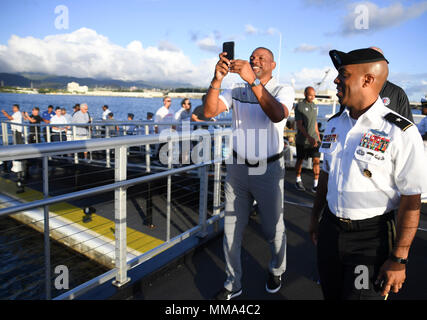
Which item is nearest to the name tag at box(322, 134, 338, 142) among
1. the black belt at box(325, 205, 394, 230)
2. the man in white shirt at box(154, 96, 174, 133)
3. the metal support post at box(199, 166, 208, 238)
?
the black belt at box(325, 205, 394, 230)

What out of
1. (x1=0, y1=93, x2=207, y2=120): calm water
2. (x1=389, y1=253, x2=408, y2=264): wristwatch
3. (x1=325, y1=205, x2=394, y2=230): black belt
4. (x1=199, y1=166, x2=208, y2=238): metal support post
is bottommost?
(x1=199, y1=166, x2=208, y2=238): metal support post

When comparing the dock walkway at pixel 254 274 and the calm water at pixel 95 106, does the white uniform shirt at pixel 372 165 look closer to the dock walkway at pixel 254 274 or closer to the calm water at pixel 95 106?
the dock walkway at pixel 254 274

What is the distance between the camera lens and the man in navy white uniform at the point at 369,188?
127 centimetres

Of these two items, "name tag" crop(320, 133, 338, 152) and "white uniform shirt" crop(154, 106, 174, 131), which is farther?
"white uniform shirt" crop(154, 106, 174, 131)

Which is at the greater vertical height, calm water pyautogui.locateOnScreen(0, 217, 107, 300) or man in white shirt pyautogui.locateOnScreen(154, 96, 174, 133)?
man in white shirt pyautogui.locateOnScreen(154, 96, 174, 133)

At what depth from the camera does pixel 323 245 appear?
1.55 metres

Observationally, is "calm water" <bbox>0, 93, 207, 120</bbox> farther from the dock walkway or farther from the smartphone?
the smartphone

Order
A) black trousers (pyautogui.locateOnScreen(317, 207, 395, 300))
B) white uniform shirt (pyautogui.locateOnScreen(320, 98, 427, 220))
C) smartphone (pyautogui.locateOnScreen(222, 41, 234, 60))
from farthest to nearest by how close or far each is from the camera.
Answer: smartphone (pyautogui.locateOnScreen(222, 41, 234, 60))
black trousers (pyautogui.locateOnScreen(317, 207, 395, 300))
white uniform shirt (pyautogui.locateOnScreen(320, 98, 427, 220))

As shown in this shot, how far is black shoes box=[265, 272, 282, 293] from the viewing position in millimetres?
2369

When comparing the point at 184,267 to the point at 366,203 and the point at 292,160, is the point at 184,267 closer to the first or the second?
the point at 366,203
